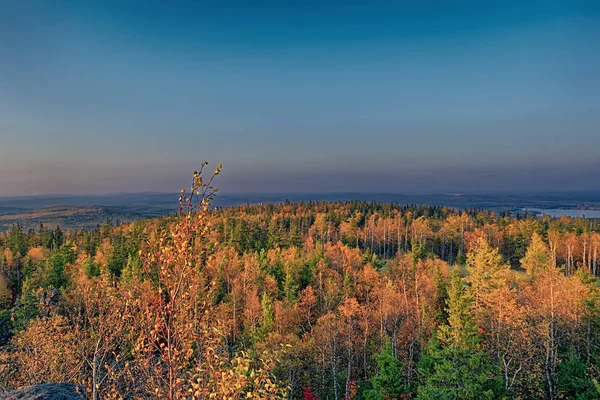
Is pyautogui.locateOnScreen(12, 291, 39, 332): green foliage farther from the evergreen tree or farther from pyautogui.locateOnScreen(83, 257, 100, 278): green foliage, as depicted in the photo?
the evergreen tree

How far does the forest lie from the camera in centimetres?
631

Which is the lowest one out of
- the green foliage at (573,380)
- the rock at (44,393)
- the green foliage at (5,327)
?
the green foliage at (5,327)

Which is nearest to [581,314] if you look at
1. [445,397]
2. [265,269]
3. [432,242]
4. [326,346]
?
[445,397]

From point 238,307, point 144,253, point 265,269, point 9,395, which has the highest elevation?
point 144,253

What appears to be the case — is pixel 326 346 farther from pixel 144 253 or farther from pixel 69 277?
pixel 69 277

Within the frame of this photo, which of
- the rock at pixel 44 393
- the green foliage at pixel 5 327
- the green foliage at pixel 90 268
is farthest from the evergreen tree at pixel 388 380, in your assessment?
the green foliage at pixel 90 268

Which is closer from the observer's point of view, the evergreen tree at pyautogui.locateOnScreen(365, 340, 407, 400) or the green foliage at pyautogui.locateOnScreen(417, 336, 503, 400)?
the green foliage at pyautogui.locateOnScreen(417, 336, 503, 400)

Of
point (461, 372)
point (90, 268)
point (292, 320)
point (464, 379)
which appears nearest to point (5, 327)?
point (90, 268)

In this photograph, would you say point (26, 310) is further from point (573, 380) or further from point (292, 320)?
point (573, 380)

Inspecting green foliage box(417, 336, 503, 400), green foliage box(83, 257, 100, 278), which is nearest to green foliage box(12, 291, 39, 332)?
green foliage box(83, 257, 100, 278)

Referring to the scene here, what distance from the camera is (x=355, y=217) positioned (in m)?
118

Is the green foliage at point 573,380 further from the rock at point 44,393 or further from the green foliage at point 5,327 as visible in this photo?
the green foliage at point 5,327

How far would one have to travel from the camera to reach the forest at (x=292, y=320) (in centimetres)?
631

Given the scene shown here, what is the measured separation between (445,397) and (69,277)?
2724 inches
